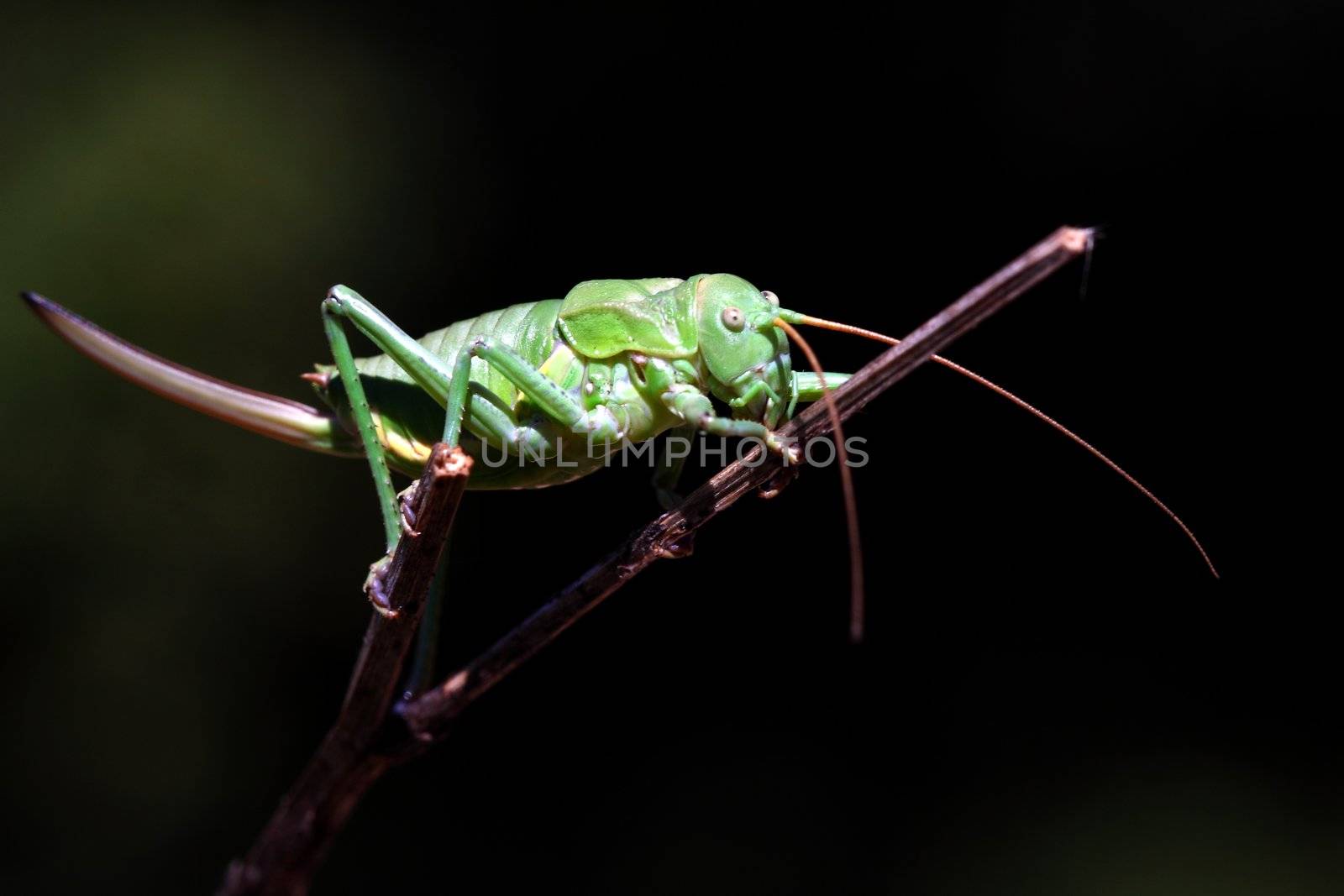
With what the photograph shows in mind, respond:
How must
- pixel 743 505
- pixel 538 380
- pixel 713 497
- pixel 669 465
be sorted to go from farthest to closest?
pixel 743 505 → pixel 669 465 → pixel 538 380 → pixel 713 497

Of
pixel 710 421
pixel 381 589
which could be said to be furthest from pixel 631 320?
pixel 381 589

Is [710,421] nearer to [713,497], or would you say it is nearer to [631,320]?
[713,497]

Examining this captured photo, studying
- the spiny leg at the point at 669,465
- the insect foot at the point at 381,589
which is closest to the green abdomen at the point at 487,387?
the spiny leg at the point at 669,465

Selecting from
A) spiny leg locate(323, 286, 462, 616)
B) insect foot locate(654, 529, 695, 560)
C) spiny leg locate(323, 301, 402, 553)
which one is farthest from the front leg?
spiny leg locate(323, 301, 402, 553)

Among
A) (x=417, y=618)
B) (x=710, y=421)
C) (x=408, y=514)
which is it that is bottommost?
(x=417, y=618)

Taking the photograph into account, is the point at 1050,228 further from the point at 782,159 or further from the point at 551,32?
the point at 551,32

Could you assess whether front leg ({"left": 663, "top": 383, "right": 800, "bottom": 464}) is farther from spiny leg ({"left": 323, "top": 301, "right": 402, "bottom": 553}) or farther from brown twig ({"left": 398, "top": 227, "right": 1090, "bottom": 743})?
spiny leg ({"left": 323, "top": 301, "right": 402, "bottom": 553})

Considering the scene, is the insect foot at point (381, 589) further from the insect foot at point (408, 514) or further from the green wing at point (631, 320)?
the green wing at point (631, 320)
